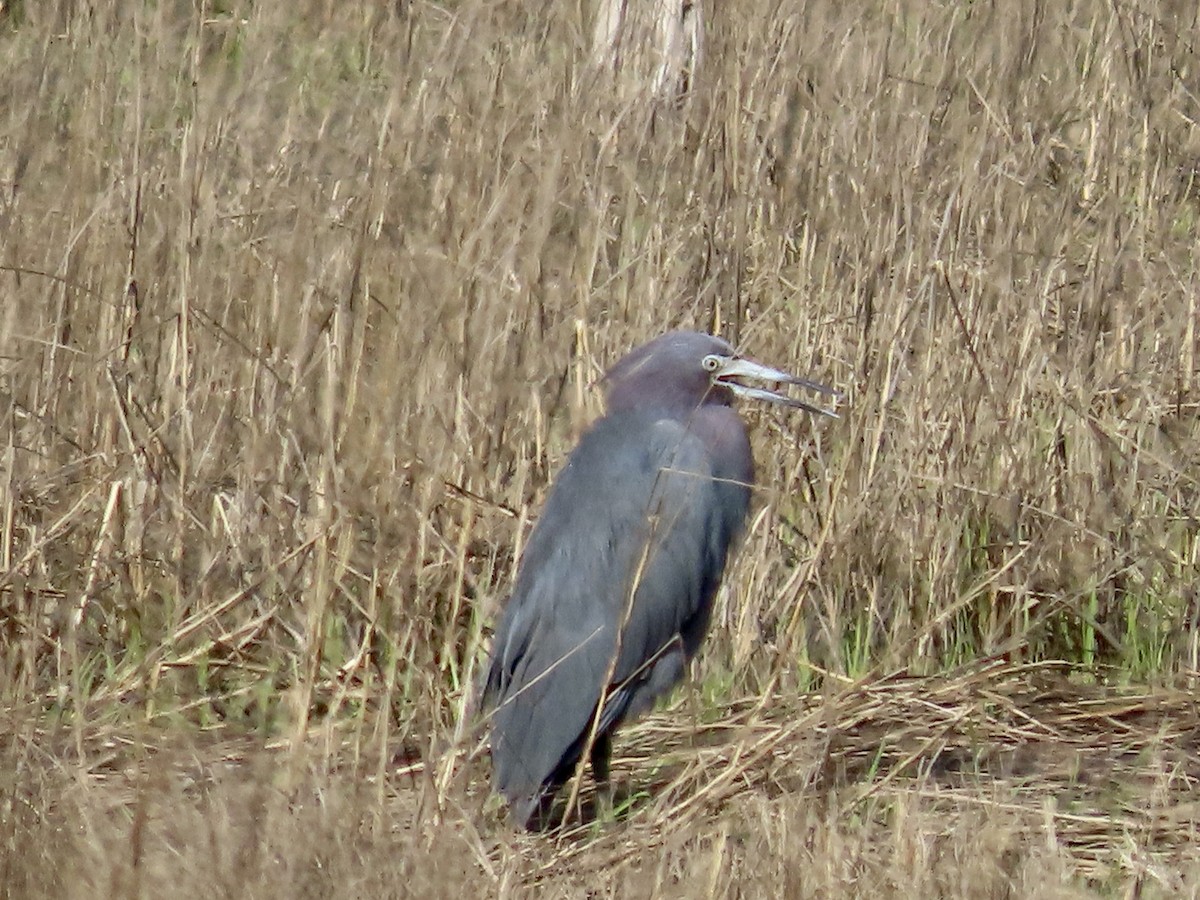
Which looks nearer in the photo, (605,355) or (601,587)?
(601,587)

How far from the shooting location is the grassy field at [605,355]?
3.36m

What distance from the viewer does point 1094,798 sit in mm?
3164

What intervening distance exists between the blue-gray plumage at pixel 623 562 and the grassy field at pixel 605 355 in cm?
11

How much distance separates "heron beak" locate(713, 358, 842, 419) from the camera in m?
3.27

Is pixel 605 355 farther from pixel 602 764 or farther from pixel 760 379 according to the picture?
pixel 602 764

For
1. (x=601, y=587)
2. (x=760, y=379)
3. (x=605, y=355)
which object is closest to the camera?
(x=601, y=587)

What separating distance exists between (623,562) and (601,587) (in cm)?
6

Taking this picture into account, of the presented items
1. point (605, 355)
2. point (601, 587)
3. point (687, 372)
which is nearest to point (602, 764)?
point (601, 587)

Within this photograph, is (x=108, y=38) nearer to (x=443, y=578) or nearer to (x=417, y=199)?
(x=417, y=199)

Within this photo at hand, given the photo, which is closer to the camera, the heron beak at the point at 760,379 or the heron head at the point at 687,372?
the heron beak at the point at 760,379

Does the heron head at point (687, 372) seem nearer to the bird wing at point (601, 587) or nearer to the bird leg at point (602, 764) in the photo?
the bird wing at point (601, 587)

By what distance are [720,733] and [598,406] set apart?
2.31 ft

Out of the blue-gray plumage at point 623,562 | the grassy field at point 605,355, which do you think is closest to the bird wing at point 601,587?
the blue-gray plumage at point 623,562

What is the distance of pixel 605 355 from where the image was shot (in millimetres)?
3840
